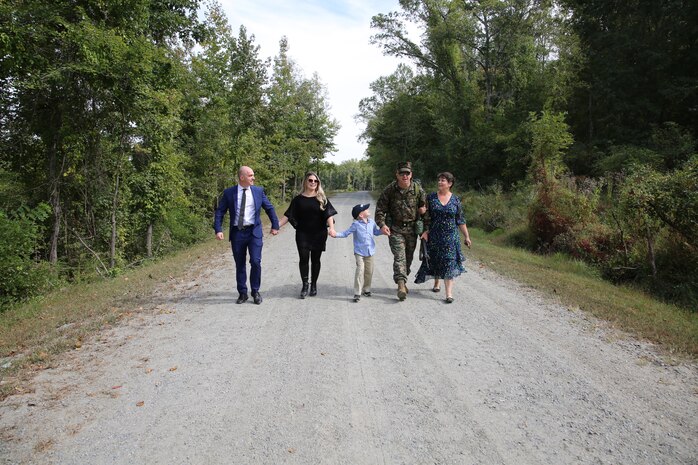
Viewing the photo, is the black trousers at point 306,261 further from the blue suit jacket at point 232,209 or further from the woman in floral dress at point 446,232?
the woman in floral dress at point 446,232

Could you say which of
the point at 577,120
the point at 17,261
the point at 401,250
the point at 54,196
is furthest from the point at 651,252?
the point at 577,120

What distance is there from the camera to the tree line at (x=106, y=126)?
8742 mm

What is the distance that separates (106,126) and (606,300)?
488 inches

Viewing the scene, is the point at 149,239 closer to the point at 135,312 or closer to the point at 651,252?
the point at 135,312

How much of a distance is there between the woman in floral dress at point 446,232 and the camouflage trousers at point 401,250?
388 millimetres

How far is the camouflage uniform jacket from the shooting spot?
689 centimetres

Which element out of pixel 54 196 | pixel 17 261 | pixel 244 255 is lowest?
pixel 17 261

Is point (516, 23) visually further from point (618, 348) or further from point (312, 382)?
point (312, 382)

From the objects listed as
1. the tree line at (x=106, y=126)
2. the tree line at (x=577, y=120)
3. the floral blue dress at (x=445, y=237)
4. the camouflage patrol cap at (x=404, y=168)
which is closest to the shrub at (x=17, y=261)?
the tree line at (x=106, y=126)

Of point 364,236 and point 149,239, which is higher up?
point 364,236

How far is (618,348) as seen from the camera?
493cm

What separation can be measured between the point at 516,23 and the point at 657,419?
3072 centimetres

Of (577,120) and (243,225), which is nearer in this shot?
(243,225)

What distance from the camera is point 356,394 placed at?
12.2 ft
